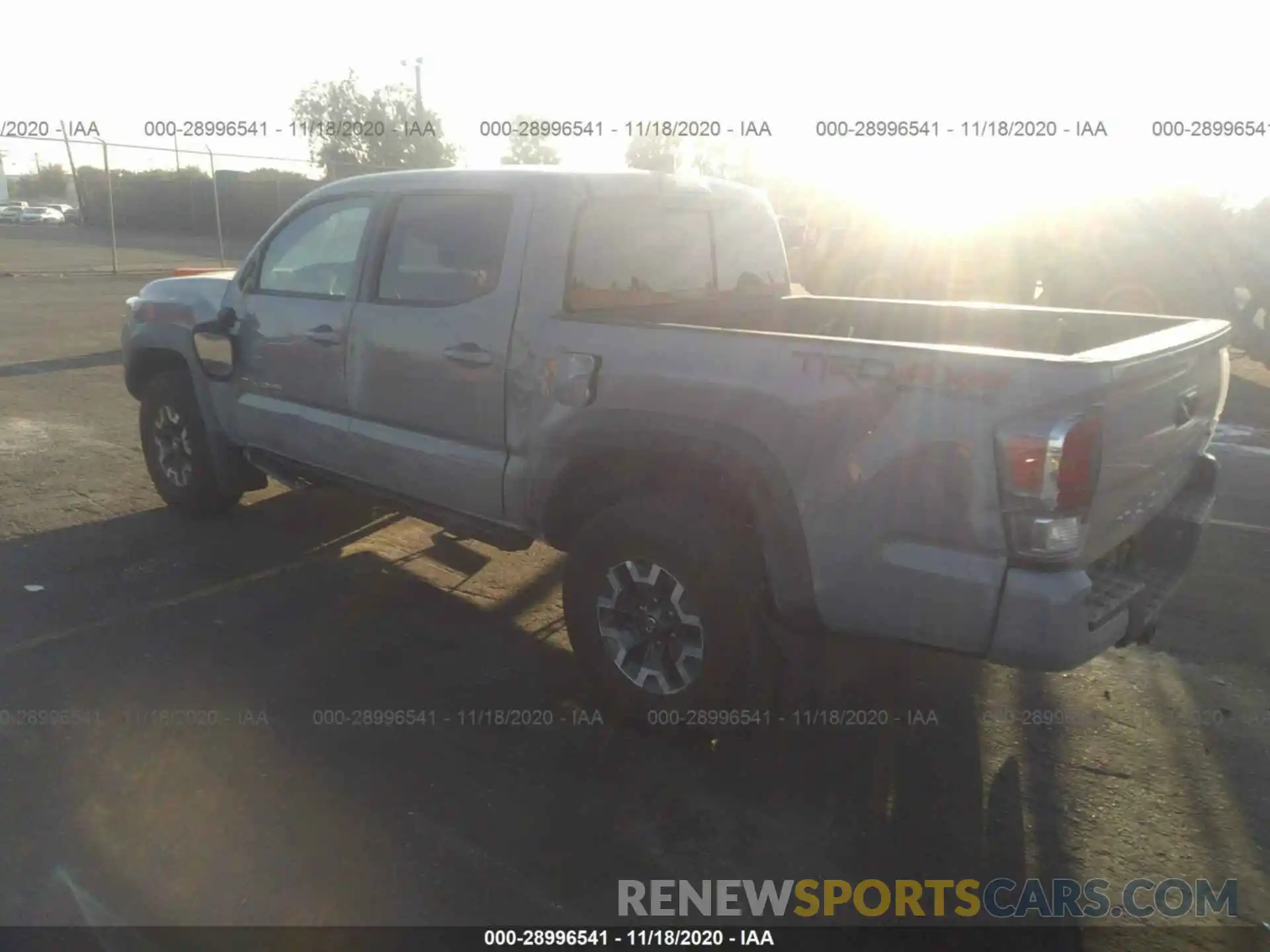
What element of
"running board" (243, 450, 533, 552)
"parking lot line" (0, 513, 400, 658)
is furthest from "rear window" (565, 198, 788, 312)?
"parking lot line" (0, 513, 400, 658)

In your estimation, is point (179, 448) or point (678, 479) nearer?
point (678, 479)

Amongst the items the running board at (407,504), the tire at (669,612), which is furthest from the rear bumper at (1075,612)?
the running board at (407,504)

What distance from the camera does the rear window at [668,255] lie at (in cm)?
404

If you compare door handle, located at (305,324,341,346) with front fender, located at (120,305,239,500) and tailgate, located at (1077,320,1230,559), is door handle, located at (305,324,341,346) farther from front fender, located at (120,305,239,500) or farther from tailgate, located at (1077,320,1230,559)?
tailgate, located at (1077,320,1230,559)

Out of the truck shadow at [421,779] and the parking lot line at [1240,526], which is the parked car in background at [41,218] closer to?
the truck shadow at [421,779]

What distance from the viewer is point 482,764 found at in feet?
11.4

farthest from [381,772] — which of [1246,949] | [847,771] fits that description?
[1246,949]

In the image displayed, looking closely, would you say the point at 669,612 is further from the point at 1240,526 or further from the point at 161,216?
the point at 161,216

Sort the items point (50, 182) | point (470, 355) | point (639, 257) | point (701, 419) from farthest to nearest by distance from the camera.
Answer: point (50, 182) → point (639, 257) → point (470, 355) → point (701, 419)

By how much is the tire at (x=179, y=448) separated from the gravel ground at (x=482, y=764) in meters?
0.45

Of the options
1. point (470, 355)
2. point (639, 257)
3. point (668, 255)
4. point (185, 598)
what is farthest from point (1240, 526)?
point (185, 598)

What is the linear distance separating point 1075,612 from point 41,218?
167 feet

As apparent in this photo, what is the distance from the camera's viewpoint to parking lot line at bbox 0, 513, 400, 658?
14.0 feet

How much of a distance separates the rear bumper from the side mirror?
13.5 feet
